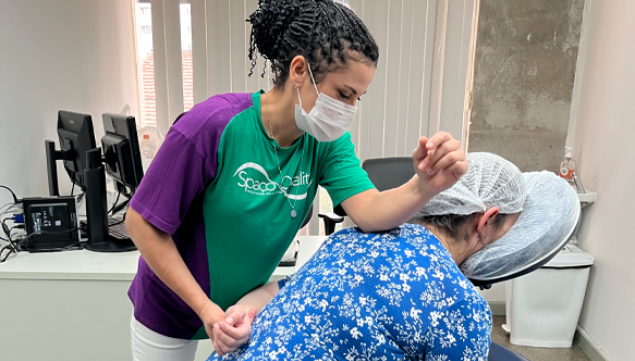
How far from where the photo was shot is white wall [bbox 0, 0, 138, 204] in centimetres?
217

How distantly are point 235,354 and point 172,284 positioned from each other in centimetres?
23

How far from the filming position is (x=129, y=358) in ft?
5.57

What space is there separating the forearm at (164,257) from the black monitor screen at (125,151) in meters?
1.03

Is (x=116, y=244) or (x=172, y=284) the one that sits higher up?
(x=172, y=284)

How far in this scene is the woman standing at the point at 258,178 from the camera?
2.95 feet

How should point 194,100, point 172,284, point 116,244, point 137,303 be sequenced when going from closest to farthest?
point 172,284
point 137,303
point 116,244
point 194,100

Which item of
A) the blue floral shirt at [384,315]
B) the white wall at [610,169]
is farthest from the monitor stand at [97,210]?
the white wall at [610,169]

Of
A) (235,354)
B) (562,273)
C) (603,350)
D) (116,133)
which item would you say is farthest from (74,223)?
(603,350)

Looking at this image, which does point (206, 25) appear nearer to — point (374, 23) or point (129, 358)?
point (374, 23)

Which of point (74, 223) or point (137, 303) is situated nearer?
point (137, 303)

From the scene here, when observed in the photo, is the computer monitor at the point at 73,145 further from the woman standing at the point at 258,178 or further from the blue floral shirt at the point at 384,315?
the blue floral shirt at the point at 384,315

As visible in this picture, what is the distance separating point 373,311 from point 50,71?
255 centimetres

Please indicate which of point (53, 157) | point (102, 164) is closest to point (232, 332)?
point (102, 164)

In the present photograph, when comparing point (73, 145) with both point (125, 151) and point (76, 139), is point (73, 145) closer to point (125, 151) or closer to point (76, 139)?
point (76, 139)
